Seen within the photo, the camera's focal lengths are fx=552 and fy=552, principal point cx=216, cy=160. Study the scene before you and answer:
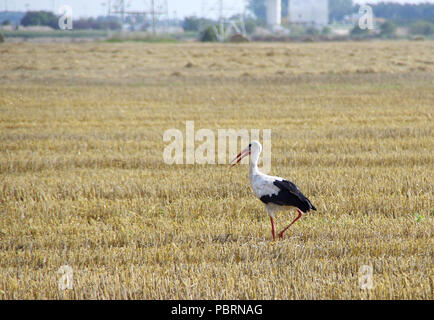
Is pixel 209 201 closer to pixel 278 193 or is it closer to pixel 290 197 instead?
pixel 278 193

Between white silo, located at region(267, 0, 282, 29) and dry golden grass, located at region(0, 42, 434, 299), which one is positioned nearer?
dry golden grass, located at region(0, 42, 434, 299)

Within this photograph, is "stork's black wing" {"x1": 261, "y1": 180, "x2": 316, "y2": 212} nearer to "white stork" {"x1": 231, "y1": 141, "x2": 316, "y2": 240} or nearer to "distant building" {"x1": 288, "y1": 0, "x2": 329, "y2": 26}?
"white stork" {"x1": 231, "y1": 141, "x2": 316, "y2": 240}

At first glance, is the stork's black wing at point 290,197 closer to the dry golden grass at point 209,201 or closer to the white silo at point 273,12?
the dry golden grass at point 209,201

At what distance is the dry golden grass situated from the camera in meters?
5.42

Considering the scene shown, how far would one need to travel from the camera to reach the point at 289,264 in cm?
589

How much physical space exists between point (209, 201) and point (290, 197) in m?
2.14

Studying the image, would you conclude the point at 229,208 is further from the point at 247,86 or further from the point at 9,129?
the point at 247,86

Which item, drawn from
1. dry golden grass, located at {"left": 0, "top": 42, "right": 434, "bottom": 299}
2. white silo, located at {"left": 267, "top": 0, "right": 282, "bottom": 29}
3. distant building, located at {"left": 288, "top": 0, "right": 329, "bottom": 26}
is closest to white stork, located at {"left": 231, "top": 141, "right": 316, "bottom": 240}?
dry golden grass, located at {"left": 0, "top": 42, "right": 434, "bottom": 299}

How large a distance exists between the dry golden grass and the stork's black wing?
0.47 metres

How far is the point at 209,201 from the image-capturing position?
839 centimetres

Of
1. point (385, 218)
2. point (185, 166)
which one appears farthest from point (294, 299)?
point (185, 166)

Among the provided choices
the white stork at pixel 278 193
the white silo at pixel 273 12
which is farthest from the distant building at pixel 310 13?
the white stork at pixel 278 193

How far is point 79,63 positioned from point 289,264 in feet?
110

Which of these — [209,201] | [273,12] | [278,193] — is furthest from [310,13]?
[278,193]
